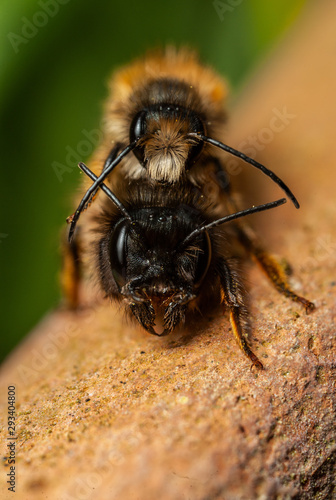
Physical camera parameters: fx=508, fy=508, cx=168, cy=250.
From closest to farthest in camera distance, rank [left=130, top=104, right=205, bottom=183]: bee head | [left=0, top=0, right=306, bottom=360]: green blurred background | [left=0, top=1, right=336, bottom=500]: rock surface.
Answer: [left=0, top=1, right=336, bottom=500]: rock surface < [left=130, top=104, right=205, bottom=183]: bee head < [left=0, top=0, right=306, bottom=360]: green blurred background

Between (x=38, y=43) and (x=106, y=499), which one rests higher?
(x=38, y=43)

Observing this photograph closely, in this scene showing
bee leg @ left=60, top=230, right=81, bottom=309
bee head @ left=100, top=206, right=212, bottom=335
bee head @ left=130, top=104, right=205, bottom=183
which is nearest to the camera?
bee head @ left=100, top=206, right=212, bottom=335

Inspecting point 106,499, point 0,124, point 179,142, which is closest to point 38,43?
point 0,124

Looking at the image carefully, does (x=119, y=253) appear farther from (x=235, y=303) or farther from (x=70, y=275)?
(x=70, y=275)

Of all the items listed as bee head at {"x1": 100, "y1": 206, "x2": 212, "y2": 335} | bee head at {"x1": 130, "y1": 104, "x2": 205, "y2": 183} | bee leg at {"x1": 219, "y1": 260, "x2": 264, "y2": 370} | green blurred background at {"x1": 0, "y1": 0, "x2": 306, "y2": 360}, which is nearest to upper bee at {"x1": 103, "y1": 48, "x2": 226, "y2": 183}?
bee head at {"x1": 130, "y1": 104, "x2": 205, "y2": 183}

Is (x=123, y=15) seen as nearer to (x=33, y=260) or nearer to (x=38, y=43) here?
(x=38, y=43)

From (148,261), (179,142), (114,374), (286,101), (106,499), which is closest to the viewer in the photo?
(106,499)

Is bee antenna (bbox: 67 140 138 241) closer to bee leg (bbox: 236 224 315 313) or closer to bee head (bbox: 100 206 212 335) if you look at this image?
bee head (bbox: 100 206 212 335)
